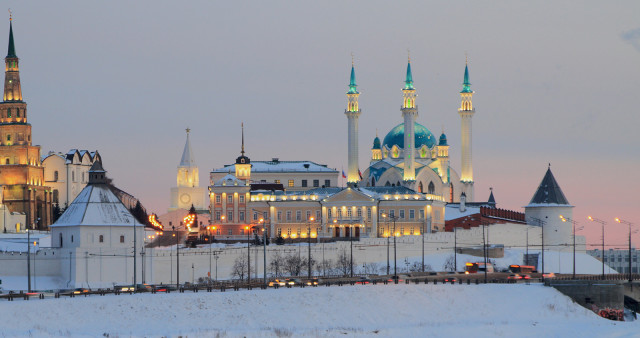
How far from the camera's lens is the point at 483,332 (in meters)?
96.1

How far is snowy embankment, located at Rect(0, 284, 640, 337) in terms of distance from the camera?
306 ft

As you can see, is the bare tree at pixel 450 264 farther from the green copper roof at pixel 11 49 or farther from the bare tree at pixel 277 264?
the green copper roof at pixel 11 49

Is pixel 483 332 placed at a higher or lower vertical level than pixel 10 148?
lower

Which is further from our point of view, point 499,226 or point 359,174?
point 359,174

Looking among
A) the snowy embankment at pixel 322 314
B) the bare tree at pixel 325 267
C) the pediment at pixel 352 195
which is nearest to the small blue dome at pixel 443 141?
the pediment at pixel 352 195

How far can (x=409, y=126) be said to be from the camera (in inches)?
7165

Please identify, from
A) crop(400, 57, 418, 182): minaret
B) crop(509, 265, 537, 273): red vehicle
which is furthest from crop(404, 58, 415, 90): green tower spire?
crop(509, 265, 537, 273): red vehicle

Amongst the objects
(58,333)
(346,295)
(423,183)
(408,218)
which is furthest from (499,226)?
(58,333)

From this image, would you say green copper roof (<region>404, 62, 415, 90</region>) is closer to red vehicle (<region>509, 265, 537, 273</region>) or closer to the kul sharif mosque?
the kul sharif mosque

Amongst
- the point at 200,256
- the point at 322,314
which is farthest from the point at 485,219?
the point at 322,314

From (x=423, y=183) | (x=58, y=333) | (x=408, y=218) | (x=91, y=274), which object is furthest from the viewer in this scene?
(x=423, y=183)

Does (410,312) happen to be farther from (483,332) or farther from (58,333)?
(58,333)

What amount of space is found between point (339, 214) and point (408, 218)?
26.2 feet

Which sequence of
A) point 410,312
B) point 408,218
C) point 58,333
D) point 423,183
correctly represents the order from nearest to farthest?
point 58,333 → point 410,312 → point 408,218 → point 423,183
